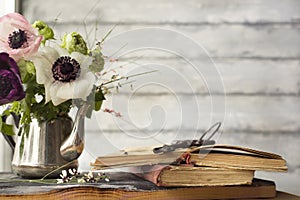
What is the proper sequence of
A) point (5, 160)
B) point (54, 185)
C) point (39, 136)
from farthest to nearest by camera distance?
point (5, 160) → point (39, 136) → point (54, 185)

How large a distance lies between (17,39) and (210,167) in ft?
1.88

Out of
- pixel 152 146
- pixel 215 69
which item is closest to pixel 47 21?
pixel 215 69

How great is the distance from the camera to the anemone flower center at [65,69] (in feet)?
4.55

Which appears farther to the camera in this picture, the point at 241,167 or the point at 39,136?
the point at 39,136

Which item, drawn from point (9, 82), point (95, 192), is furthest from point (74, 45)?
point (95, 192)

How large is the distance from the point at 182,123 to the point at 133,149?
0.49 feet

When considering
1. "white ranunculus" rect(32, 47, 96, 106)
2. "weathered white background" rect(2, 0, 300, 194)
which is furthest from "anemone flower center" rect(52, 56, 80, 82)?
"weathered white background" rect(2, 0, 300, 194)

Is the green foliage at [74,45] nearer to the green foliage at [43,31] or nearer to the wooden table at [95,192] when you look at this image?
the green foliage at [43,31]

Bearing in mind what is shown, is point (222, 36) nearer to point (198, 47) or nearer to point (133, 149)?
point (198, 47)

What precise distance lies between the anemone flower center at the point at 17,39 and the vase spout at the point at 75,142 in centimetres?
22

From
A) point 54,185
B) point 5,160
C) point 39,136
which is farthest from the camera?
point 5,160

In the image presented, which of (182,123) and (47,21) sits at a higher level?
(47,21)

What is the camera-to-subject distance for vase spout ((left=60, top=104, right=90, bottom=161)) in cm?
142

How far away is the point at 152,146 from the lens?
1.49 metres
